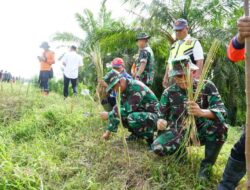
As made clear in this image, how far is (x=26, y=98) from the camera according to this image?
6.41 metres

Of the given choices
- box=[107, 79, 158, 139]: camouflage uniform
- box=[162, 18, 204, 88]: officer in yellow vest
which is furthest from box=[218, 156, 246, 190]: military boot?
box=[162, 18, 204, 88]: officer in yellow vest

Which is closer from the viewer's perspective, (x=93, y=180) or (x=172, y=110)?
(x=93, y=180)

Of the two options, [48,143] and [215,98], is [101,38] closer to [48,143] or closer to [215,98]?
[48,143]

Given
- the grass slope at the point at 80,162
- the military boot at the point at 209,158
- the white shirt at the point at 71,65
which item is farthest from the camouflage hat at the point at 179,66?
the white shirt at the point at 71,65

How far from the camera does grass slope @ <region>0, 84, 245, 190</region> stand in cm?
302

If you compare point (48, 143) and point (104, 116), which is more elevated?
point (104, 116)

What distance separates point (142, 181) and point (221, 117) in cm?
83

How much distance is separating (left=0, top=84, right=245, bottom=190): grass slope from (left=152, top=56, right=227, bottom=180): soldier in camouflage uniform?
0.51 feet

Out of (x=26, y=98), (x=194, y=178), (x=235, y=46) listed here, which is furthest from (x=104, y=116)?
(x=26, y=98)

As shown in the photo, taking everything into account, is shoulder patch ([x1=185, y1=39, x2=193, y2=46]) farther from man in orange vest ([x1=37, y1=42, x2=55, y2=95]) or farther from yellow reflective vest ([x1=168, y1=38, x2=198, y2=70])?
man in orange vest ([x1=37, y1=42, x2=55, y2=95])

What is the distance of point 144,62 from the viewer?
504 cm

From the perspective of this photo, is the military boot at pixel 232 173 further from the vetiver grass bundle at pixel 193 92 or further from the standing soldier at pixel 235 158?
the vetiver grass bundle at pixel 193 92

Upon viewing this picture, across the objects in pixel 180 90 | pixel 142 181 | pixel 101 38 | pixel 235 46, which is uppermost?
pixel 101 38

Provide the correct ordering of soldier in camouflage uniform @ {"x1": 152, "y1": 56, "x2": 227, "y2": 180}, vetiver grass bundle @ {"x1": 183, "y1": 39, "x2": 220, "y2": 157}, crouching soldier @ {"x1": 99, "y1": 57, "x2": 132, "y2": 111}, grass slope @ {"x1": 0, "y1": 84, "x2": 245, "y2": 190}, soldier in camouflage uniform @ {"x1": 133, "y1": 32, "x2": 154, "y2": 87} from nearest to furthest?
1. vetiver grass bundle @ {"x1": 183, "y1": 39, "x2": 220, "y2": 157}
2. grass slope @ {"x1": 0, "y1": 84, "x2": 245, "y2": 190}
3. soldier in camouflage uniform @ {"x1": 152, "y1": 56, "x2": 227, "y2": 180}
4. crouching soldier @ {"x1": 99, "y1": 57, "x2": 132, "y2": 111}
5. soldier in camouflage uniform @ {"x1": 133, "y1": 32, "x2": 154, "y2": 87}
